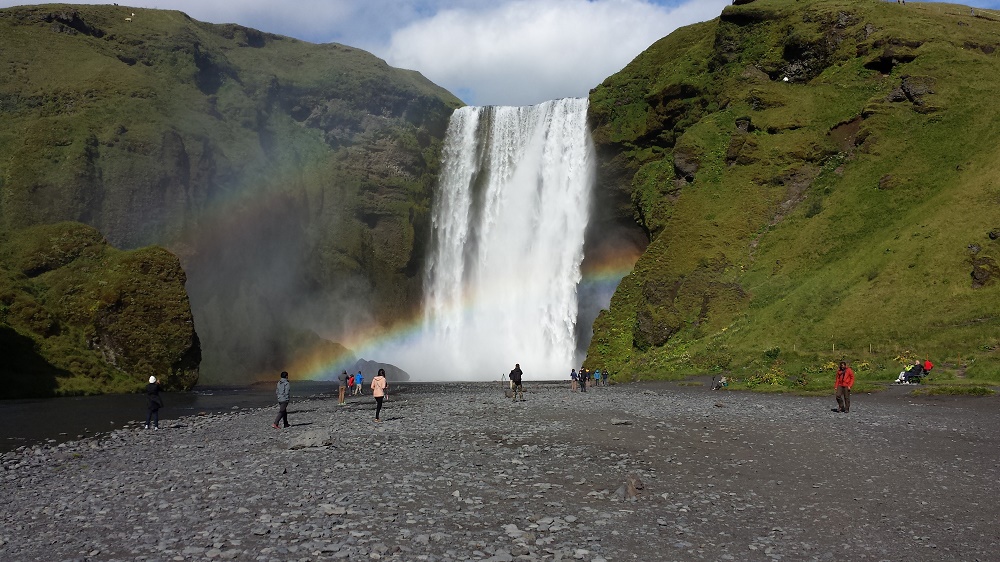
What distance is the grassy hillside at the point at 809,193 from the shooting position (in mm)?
37906

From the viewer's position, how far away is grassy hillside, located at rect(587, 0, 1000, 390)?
37906 millimetres

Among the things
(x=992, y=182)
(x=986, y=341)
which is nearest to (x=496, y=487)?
(x=986, y=341)

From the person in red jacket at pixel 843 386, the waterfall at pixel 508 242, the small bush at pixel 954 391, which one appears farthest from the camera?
the waterfall at pixel 508 242

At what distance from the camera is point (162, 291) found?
65.8m

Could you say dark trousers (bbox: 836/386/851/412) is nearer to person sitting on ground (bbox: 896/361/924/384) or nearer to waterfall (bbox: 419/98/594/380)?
person sitting on ground (bbox: 896/361/924/384)

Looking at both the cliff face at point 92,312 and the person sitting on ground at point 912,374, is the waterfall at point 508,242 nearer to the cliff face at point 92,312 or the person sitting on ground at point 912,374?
the cliff face at point 92,312

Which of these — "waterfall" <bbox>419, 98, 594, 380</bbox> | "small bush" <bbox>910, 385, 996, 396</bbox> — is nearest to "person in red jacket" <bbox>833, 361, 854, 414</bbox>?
"small bush" <bbox>910, 385, 996, 396</bbox>

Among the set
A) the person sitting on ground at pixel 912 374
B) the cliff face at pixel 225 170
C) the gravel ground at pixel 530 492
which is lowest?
the gravel ground at pixel 530 492

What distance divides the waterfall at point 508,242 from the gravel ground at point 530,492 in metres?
52.7

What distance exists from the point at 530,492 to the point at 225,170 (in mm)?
106076

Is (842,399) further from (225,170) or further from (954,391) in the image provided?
(225,170)

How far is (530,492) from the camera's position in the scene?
42.1 feet

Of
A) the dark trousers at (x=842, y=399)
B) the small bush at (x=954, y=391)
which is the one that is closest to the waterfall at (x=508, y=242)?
the small bush at (x=954, y=391)

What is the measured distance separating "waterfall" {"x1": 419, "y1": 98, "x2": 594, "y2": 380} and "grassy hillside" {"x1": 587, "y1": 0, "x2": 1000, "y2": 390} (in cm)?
642
